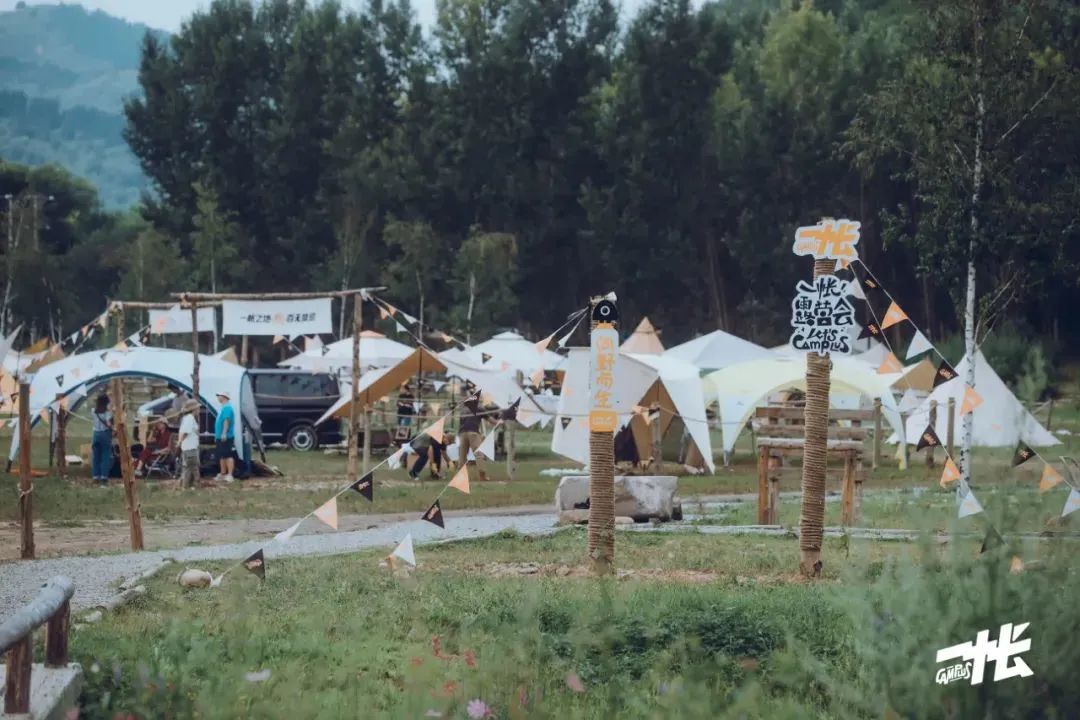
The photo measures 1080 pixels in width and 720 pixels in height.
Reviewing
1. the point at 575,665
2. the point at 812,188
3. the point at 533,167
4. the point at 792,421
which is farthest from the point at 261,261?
the point at 575,665

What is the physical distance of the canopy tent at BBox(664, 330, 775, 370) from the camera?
1374 inches

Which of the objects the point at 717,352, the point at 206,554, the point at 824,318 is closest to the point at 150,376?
the point at 206,554

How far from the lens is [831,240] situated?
11938mm

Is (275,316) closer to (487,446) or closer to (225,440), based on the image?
(225,440)

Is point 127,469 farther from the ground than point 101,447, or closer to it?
closer to it

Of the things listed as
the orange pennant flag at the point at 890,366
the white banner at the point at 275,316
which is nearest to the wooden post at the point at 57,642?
the orange pennant flag at the point at 890,366

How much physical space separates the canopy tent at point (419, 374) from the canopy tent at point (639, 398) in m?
1.70

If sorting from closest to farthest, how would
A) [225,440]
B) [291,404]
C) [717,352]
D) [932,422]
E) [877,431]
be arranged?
1. [932,422]
2. [225,440]
3. [877,431]
4. [291,404]
5. [717,352]

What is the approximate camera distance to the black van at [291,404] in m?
32.5

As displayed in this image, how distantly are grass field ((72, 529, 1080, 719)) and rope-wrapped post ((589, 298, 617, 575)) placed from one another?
15.7 inches

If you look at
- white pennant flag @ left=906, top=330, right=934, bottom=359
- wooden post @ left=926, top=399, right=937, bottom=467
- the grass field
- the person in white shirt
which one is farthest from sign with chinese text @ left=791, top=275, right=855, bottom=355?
the person in white shirt

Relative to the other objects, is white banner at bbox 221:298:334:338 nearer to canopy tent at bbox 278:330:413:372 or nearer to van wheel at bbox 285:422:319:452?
van wheel at bbox 285:422:319:452

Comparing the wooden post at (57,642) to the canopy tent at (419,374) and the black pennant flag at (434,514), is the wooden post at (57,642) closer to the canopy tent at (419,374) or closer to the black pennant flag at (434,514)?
the black pennant flag at (434,514)

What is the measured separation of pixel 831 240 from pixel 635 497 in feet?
21.8
